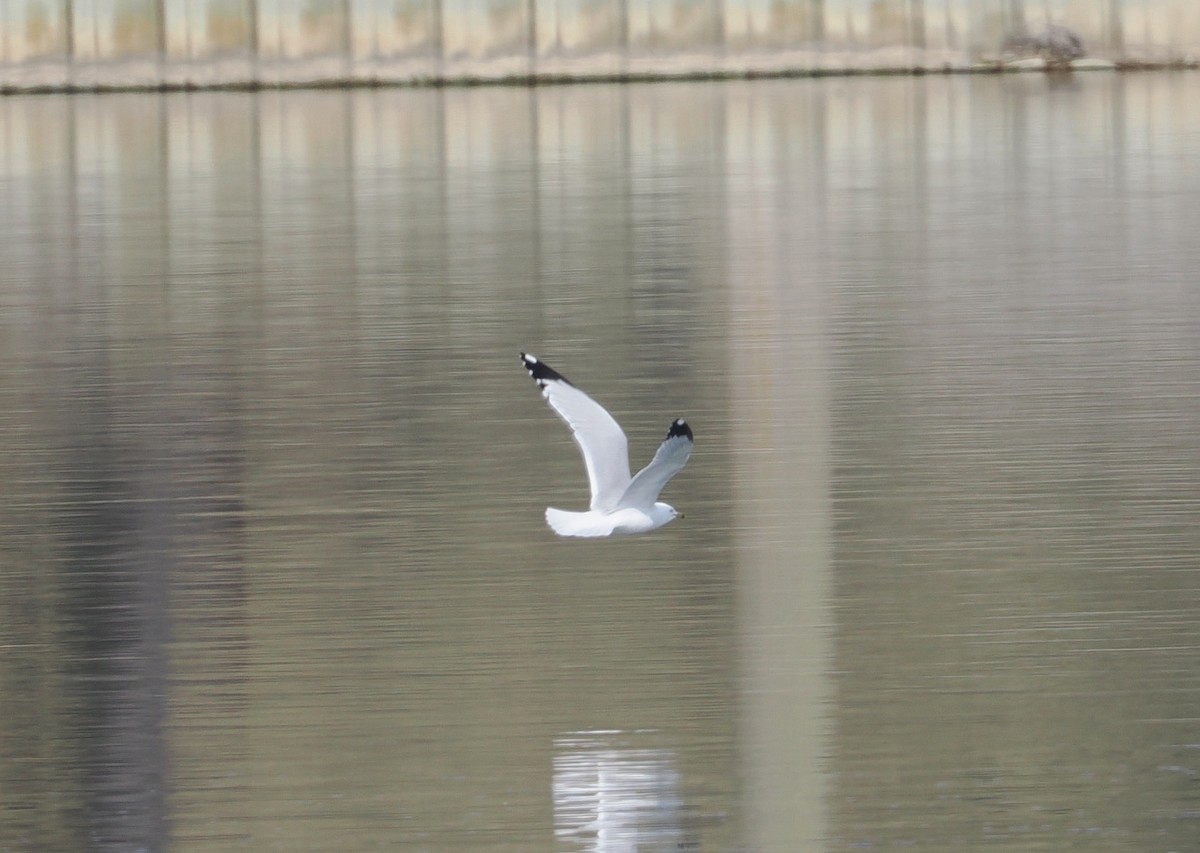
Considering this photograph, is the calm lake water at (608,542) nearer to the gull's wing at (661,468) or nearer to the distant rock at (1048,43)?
the gull's wing at (661,468)

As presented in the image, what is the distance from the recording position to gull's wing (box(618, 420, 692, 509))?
823 cm

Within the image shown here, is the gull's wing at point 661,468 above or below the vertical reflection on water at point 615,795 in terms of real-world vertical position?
above

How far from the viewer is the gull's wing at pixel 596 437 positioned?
875 centimetres

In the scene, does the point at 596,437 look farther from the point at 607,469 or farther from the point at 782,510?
the point at 782,510

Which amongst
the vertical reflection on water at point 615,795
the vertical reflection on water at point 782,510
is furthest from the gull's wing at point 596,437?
the vertical reflection on water at point 615,795

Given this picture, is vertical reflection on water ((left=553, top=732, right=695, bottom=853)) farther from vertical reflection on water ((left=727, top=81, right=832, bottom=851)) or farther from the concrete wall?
the concrete wall

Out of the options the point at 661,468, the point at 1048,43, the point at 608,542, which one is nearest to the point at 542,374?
the point at 661,468

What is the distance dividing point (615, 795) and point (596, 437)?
5.95ft

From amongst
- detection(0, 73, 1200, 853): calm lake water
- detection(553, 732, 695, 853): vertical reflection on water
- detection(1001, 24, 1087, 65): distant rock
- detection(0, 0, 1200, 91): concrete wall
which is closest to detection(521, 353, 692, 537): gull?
detection(0, 73, 1200, 853): calm lake water

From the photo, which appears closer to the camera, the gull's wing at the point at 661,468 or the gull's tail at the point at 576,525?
the gull's wing at the point at 661,468

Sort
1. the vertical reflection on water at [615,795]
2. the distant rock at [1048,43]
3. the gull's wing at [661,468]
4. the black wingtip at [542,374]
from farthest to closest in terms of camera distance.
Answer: the distant rock at [1048,43]
the black wingtip at [542,374]
the gull's wing at [661,468]
the vertical reflection on water at [615,795]

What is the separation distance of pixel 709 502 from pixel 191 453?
8.80 ft

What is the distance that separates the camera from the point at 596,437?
8.77 m

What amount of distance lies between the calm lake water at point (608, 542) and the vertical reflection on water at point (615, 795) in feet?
0.05
